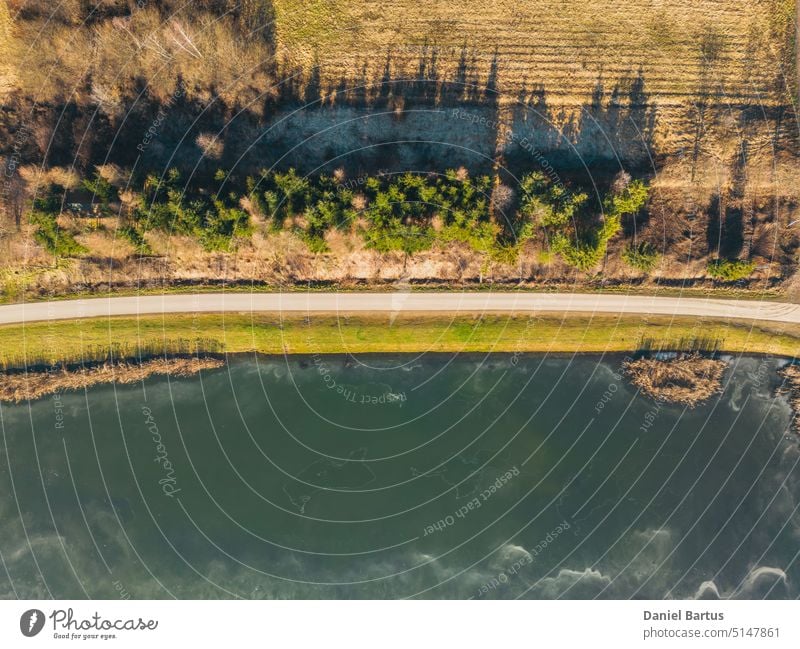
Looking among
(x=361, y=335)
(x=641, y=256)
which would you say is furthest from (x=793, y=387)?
(x=361, y=335)

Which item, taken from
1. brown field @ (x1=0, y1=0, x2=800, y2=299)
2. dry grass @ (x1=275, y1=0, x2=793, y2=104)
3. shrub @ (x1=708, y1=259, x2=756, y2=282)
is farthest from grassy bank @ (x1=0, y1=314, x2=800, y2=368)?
dry grass @ (x1=275, y1=0, x2=793, y2=104)

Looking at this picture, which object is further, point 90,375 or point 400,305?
point 90,375

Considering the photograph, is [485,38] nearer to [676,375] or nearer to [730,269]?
[730,269]

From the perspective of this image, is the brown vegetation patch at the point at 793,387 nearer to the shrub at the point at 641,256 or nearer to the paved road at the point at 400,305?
the paved road at the point at 400,305

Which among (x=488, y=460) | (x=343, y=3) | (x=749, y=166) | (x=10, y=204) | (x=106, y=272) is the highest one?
(x=343, y=3)
